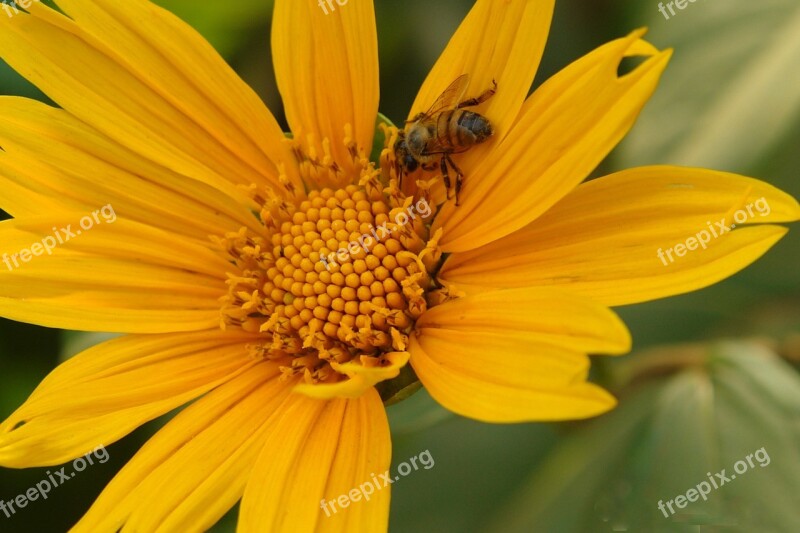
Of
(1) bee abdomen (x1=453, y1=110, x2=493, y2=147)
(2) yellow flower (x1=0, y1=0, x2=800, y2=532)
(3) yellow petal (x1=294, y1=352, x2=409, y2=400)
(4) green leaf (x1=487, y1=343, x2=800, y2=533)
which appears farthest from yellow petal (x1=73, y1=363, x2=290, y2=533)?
(4) green leaf (x1=487, y1=343, x2=800, y2=533)

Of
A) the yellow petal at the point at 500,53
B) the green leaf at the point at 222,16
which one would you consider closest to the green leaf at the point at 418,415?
the yellow petal at the point at 500,53

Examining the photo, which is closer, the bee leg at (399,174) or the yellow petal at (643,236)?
the yellow petal at (643,236)

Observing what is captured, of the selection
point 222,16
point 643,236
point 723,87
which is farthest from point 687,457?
point 222,16

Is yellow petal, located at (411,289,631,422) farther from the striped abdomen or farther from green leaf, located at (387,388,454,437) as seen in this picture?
green leaf, located at (387,388,454,437)

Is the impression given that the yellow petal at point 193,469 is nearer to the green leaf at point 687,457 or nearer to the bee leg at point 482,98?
the bee leg at point 482,98

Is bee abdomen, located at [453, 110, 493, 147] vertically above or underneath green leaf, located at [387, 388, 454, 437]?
above

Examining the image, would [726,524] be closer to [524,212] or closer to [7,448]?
[524,212]
